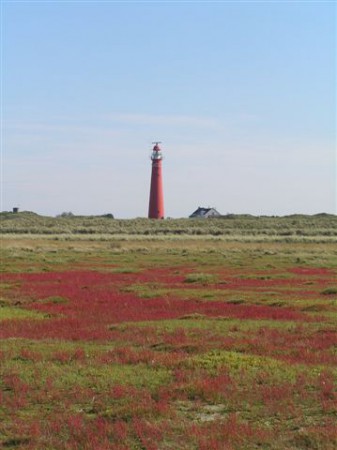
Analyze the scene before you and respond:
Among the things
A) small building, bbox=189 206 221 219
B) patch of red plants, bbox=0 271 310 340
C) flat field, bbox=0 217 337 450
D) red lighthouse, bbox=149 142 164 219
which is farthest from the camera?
small building, bbox=189 206 221 219

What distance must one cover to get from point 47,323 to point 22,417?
10.3 m

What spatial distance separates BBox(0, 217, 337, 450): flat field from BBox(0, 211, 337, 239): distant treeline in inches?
2884

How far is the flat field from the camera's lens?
1057 cm

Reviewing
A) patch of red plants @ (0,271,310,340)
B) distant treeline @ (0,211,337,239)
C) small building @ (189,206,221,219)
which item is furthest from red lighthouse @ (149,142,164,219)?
patch of red plants @ (0,271,310,340)

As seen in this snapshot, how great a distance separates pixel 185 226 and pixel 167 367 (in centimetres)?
10328

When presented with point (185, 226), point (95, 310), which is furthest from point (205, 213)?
point (95, 310)

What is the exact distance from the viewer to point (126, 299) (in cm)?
2811

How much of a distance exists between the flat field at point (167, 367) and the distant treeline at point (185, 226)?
73.2 metres

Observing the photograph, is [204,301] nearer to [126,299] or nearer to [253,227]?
[126,299]

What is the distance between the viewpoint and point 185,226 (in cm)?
11800

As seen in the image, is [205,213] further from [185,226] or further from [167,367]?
[167,367]

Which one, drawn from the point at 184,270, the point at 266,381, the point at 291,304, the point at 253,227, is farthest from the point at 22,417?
the point at 253,227

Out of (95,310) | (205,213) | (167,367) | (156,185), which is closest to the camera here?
(167,367)

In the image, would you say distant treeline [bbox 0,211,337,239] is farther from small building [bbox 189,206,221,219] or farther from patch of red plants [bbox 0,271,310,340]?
patch of red plants [bbox 0,271,310,340]
